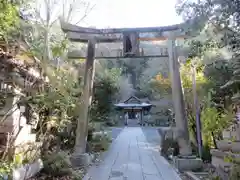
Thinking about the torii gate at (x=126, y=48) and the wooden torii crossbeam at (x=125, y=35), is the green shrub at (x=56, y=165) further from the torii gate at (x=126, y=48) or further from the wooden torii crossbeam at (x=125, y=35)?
the wooden torii crossbeam at (x=125, y=35)

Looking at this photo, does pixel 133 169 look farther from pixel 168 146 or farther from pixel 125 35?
pixel 125 35

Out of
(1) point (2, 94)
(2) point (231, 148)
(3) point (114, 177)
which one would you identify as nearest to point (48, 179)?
(3) point (114, 177)

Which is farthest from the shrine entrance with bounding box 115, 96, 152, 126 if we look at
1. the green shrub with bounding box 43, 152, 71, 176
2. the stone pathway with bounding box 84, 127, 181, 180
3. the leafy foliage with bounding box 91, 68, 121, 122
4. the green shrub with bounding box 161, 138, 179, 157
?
the green shrub with bounding box 43, 152, 71, 176

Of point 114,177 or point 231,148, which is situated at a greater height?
point 231,148

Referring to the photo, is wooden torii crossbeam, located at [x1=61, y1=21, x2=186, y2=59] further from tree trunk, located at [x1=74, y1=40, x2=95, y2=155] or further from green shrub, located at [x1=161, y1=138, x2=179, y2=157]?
green shrub, located at [x1=161, y1=138, x2=179, y2=157]

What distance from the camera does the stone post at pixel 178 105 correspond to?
21.0 feet

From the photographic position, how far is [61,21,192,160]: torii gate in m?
6.72

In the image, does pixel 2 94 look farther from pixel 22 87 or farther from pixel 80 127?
pixel 80 127

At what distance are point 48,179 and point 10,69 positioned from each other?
8.28 feet

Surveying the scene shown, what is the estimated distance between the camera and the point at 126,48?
24.7ft

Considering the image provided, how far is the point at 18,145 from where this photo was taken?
4762 mm

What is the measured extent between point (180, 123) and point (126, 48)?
282 centimetres

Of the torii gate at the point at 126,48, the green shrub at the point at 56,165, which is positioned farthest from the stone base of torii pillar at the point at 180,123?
the green shrub at the point at 56,165

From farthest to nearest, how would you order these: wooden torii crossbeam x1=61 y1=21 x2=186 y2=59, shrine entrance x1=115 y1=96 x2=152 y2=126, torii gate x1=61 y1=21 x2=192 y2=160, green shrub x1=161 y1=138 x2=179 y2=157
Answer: shrine entrance x1=115 y1=96 x2=152 y2=126, green shrub x1=161 y1=138 x2=179 y2=157, wooden torii crossbeam x1=61 y1=21 x2=186 y2=59, torii gate x1=61 y1=21 x2=192 y2=160
